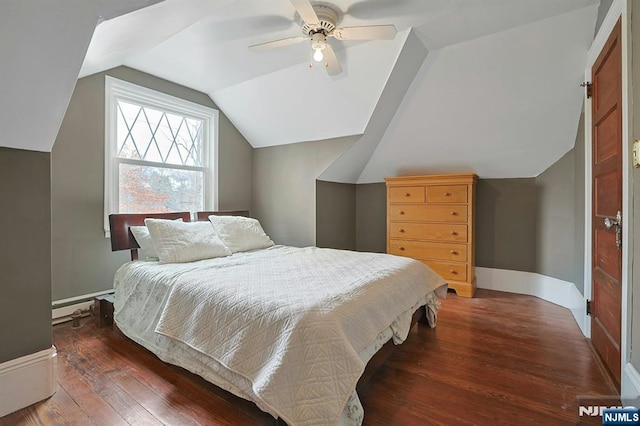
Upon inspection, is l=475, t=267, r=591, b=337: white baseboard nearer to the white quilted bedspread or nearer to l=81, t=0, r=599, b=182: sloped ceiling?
l=81, t=0, r=599, b=182: sloped ceiling

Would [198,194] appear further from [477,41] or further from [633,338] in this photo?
[633,338]

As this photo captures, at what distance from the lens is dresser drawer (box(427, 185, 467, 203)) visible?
11.5 ft

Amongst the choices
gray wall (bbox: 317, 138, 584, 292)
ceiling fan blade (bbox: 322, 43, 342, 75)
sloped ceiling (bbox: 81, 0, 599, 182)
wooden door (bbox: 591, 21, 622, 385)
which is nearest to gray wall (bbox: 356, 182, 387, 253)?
gray wall (bbox: 317, 138, 584, 292)

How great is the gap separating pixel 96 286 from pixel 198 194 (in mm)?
1475

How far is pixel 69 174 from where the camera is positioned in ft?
8.83

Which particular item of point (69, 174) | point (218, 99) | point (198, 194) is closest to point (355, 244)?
point (198, 194)

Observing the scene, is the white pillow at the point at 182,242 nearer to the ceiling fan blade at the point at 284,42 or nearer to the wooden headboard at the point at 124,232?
the wooden headboard at the point at 124,232

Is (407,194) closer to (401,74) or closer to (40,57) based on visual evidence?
(401,74)

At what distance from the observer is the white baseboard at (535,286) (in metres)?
2.91

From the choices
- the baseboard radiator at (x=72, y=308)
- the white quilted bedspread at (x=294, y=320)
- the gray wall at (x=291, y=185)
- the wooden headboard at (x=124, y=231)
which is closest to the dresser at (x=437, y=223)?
the gray wall at (x=291, y=185)

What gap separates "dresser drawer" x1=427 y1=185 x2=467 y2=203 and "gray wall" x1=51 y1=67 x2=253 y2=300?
139 inches

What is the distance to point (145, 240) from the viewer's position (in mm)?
2699

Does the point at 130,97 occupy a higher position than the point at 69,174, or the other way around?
the point at 130,97

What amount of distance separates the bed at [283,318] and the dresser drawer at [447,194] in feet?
4.44
